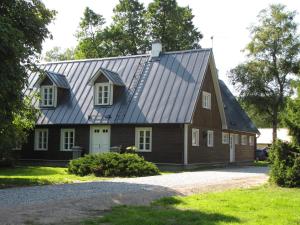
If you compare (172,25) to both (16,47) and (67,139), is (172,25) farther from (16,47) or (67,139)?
(16,47)

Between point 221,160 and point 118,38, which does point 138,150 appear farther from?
point 118,38

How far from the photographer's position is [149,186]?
16047 mm

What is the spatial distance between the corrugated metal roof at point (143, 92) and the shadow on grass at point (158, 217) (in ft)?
51.5

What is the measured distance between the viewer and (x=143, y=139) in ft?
93.8

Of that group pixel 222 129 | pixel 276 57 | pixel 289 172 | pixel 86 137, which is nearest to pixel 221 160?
pixel 222 129

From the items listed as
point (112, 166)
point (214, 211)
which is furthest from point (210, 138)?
point (214, 211)

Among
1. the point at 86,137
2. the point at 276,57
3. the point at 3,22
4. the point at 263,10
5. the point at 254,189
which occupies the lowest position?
the point at 254,189

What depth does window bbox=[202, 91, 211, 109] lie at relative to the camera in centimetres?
3033

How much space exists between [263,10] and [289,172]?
117ft

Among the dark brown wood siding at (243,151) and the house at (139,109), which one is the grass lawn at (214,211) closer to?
the house at (139,109)

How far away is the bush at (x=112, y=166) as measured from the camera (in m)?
21.6

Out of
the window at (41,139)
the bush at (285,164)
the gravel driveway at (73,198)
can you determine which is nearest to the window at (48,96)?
the window at (41,139)

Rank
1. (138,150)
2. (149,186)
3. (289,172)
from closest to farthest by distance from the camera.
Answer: (149,186) < (289,172) < (138,150)

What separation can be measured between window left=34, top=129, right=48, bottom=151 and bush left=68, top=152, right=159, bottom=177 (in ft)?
30.9
